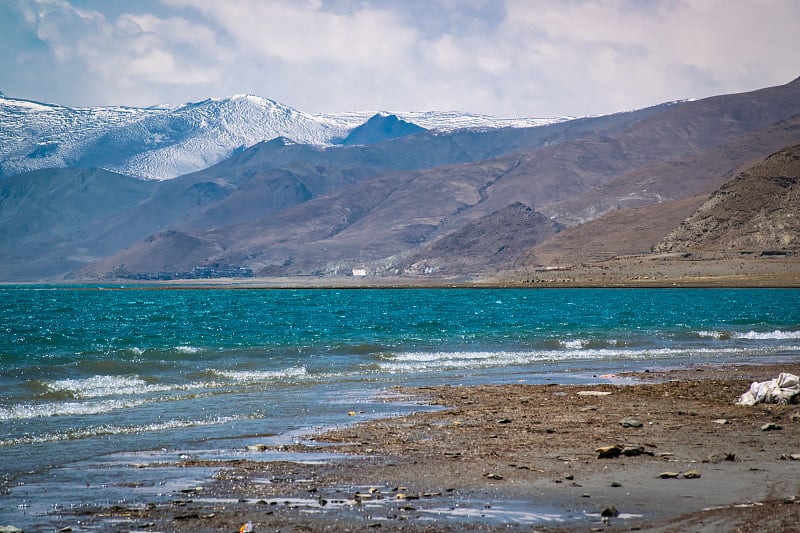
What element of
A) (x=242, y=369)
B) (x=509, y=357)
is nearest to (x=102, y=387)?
(x=242, y=369)

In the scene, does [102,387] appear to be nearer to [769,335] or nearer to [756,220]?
[769,335]

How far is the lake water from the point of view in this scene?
1725 cm

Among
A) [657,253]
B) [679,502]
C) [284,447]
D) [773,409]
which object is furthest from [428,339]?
[657,253]

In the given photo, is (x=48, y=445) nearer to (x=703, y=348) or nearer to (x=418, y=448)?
(x=418, y=448)

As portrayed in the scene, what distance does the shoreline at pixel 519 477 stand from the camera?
1200 centimetres

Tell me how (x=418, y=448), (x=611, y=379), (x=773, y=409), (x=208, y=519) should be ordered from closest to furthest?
(x=208, y=519) → (x=418, y=448) → (x=773, y=409) → (x=611, y=379)

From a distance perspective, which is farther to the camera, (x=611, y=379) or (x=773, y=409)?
(x=611, y=379)

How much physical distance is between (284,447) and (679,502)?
7.81 metres

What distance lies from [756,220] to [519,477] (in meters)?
179

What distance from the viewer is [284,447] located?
17.6m

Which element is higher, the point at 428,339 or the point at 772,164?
the point at 772,164

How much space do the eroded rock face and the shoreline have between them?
157109 millimetres

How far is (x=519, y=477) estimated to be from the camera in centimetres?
1448

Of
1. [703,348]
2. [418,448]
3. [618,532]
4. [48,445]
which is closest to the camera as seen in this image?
[618,532]
